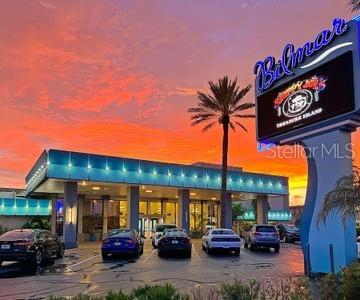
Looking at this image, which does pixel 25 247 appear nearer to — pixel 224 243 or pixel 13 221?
pixel 224 243

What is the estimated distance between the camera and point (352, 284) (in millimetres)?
7707

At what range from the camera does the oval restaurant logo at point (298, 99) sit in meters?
17.4

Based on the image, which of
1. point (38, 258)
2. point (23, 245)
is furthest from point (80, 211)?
point (23, 245)

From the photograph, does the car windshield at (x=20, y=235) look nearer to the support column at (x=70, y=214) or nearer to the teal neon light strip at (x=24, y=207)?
the support column at (x=70, y=214)

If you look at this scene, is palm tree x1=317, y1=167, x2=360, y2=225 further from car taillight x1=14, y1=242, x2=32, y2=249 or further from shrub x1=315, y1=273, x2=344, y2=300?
car taillight x1=14, y1=242, x2=32, y2=249

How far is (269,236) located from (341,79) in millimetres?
18788

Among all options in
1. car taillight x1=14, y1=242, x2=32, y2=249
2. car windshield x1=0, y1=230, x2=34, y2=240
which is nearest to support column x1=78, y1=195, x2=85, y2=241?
car windshield x1=0, y1=230, x2=34, y2=240

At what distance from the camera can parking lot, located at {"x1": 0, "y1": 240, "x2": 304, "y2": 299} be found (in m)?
14.3

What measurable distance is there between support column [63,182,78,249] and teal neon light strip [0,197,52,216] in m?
23.3

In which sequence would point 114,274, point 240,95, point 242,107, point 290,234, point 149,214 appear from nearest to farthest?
1. point 114,274
2. point 240,95
3. point 242,107
4. point 290,234
5. point 149,214

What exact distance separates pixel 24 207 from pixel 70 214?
956 inches

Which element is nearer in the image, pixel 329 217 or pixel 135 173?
pixel 329 217

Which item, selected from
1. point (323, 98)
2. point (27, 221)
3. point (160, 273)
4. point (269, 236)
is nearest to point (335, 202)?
point (323, 98)

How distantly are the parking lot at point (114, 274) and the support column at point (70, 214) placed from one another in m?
11.6
